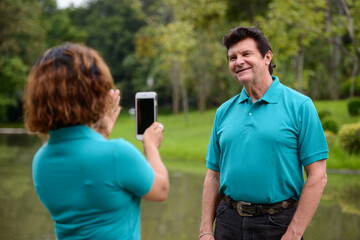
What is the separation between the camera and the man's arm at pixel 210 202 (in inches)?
117

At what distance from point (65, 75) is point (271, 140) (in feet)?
4.29

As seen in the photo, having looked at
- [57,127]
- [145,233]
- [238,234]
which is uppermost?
[57,127]

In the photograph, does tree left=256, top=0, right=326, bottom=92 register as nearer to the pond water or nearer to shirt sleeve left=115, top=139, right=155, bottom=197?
the pond water

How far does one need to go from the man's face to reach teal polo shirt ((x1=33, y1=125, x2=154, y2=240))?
3.99 ft

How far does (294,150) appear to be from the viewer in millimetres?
2660

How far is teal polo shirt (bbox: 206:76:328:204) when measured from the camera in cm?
262

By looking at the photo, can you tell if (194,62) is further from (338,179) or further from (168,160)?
(338,179)

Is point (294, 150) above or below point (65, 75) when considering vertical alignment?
below

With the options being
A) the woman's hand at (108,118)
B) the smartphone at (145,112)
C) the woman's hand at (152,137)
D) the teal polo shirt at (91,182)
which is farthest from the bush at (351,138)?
the teal polo shirt at (91,182)

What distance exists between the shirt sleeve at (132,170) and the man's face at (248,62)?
1230mm

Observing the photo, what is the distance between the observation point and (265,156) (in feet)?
8.75

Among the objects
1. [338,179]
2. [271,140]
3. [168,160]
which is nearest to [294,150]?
[271,140]

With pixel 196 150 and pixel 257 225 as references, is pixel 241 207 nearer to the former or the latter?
pixel 257 225

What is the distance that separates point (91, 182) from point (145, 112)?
2.53 feet
